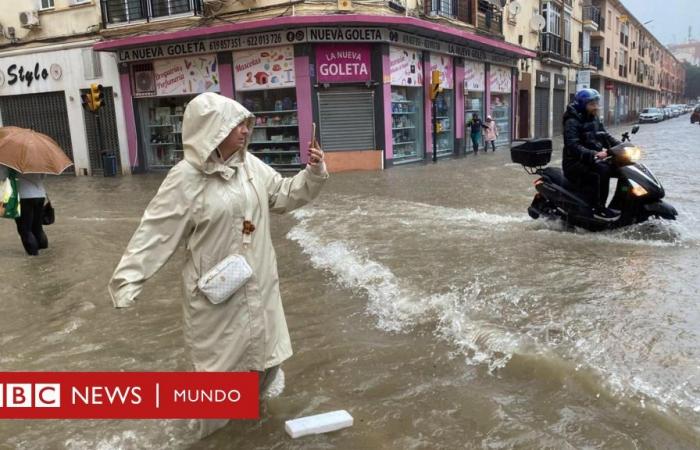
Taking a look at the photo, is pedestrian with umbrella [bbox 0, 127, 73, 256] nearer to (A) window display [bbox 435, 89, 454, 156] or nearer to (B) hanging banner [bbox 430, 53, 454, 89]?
(B) hanging banner [bbox 430, 53, 454, 89]

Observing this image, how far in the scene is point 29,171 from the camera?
716 cm

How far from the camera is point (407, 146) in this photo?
19219 millimetres

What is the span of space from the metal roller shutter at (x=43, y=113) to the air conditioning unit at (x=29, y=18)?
2.21m

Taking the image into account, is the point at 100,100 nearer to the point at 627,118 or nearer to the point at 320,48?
the point at 320,48

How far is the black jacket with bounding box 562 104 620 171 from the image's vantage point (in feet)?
23.1

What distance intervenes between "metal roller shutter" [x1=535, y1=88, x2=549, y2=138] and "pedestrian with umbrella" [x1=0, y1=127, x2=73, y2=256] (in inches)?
1085

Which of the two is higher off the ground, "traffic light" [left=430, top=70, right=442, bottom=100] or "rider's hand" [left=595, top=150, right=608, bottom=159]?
"traffic light" [left=430, top=70, right=442, bottom=100]

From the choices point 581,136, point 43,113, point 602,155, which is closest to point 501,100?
point 43,113

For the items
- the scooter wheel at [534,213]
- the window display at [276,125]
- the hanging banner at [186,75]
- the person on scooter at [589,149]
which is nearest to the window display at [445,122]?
the window display at [276,125]

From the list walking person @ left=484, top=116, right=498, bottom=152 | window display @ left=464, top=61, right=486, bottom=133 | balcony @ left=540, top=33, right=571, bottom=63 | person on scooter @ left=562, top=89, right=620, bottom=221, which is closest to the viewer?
person on scooter @ left=562, top=89, right=620, bottom=221

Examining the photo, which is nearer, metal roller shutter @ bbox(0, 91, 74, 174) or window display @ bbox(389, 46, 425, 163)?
window display @ bbox(389, 46, 425, 163)

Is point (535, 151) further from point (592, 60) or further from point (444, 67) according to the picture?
point (592, 60)

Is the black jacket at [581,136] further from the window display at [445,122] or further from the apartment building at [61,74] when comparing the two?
the apartment building at [61,74]

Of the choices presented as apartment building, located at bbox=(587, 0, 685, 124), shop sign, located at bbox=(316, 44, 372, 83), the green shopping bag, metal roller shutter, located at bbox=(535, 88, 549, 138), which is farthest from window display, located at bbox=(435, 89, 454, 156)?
apartment building, located at bbox=(587, 0, 685, 124)
